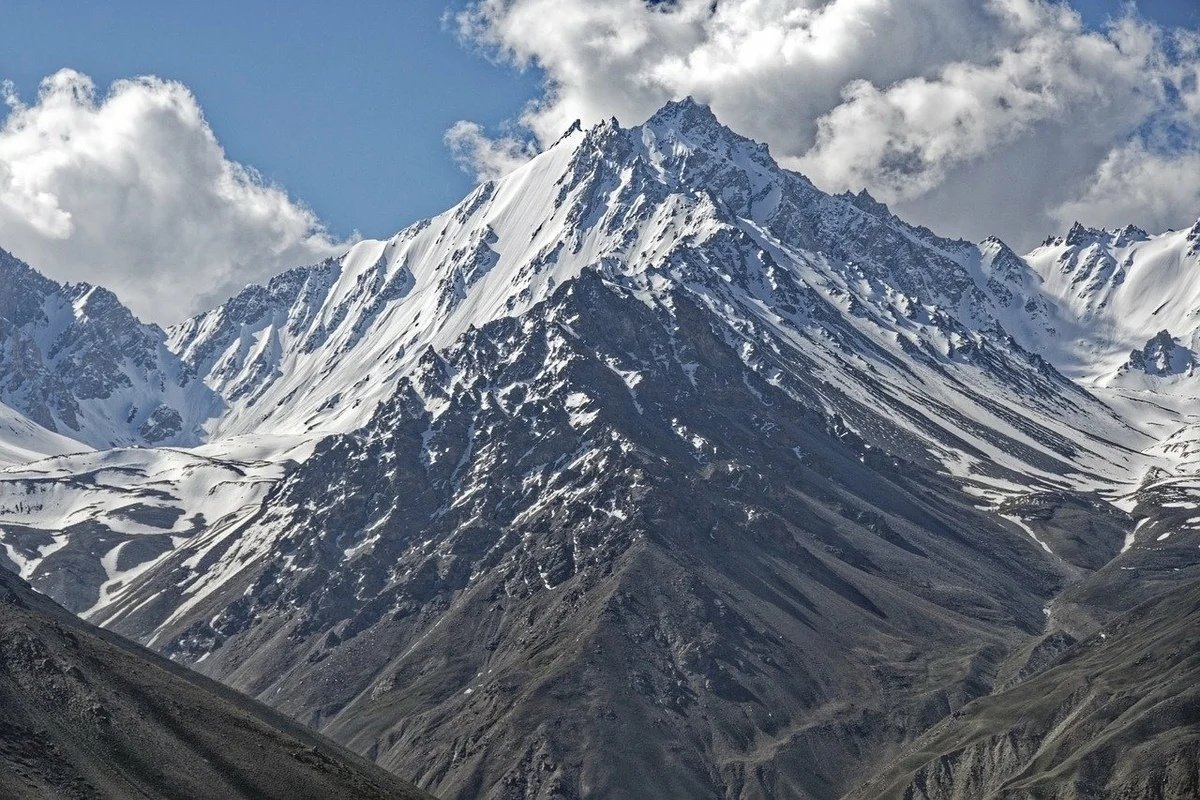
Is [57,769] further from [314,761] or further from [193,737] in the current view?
[314,761]

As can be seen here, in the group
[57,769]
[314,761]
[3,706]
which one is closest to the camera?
[57,769]

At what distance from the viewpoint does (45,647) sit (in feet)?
648

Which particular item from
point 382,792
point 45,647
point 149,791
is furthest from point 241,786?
point 45,647

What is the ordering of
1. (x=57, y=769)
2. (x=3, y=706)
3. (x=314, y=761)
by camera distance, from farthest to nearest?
(x=314, y=761) < (x=3, y=706) < (x=57, y=769)

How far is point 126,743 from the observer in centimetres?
17975

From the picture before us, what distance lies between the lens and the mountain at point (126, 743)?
554 feet

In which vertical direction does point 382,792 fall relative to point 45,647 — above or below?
below

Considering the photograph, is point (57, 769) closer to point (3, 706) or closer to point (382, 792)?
point (3, 706)

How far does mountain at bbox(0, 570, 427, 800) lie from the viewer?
16875 centimetres

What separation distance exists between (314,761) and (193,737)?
A: 15.6 m

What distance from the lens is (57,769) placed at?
168 meters

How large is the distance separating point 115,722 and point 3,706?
41.4 feet

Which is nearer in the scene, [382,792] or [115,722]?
[115,722]

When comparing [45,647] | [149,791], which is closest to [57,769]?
[149,791]
